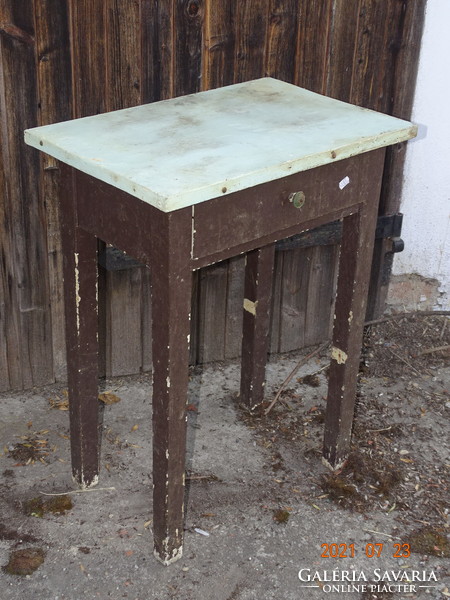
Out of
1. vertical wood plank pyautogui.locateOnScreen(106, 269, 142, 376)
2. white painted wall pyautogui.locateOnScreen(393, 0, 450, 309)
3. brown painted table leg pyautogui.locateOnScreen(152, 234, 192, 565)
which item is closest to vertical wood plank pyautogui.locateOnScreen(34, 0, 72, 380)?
vertical wood plank pyautogui.locateOnScreen(106, 269, 142, 376)

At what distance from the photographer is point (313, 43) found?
378cm

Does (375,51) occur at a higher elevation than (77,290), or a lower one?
higher

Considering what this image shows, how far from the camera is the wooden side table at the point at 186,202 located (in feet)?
8.39

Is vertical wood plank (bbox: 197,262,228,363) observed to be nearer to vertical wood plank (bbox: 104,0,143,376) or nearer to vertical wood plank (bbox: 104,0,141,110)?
vertical wood plank (bbox: 104,0,143,376)

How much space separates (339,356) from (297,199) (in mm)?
775

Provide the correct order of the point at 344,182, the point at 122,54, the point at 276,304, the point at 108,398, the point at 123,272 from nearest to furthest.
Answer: the point at 344,182 < the point at 122,54 < the point at 123,272 < the point at 108,398 < the point at 276,304

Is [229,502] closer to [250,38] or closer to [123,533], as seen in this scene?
[123,533]

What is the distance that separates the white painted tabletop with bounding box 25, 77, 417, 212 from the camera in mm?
→ 2492

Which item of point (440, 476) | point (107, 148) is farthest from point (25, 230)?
point (440, 476)

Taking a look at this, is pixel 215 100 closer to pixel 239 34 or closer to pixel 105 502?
pixel 239 34

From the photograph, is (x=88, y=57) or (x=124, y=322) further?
(x=124, y=322)

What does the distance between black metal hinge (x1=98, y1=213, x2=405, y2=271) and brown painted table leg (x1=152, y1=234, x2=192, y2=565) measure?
3.01 feet

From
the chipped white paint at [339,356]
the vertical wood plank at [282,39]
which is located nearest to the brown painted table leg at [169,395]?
the chipped white paint at [339,356]

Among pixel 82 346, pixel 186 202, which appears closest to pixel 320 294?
pixel 82 346
